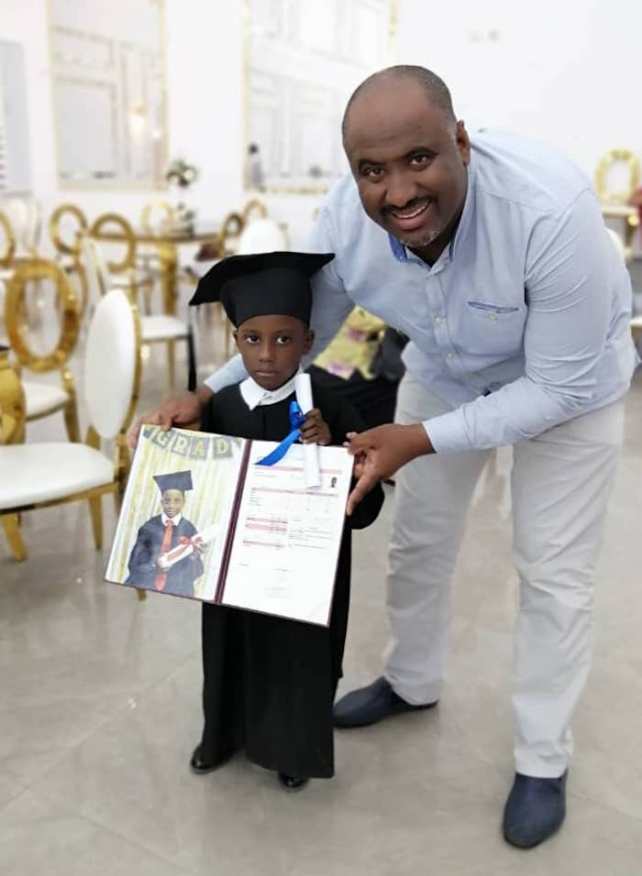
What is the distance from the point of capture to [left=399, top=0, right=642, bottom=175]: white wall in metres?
5.64

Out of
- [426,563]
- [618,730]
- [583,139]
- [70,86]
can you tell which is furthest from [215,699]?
[70,86]

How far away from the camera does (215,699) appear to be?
160 centimetres

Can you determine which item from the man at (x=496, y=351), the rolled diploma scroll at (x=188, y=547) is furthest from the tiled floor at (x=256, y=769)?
the rolled diploma scroll at (x=188, y=547)

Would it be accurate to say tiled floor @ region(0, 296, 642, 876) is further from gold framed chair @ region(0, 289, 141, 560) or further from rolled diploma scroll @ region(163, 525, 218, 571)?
rolled diploma scroll @ region(163, 525, 218, 571)

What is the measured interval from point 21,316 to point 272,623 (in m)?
1.98

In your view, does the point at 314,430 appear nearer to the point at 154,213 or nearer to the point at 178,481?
the point at 178,481

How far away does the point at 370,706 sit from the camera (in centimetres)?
187

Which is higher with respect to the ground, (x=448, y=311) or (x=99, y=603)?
(x=448, y=311)

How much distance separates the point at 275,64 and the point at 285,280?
5948mm

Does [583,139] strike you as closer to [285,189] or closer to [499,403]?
[285,189]

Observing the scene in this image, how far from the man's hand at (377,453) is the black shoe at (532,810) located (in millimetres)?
728

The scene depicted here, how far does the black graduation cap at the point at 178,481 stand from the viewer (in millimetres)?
1378

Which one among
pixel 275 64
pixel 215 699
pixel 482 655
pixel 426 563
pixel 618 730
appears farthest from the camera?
pixel 275 64

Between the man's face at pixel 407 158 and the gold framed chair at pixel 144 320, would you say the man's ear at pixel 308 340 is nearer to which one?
the man's face at pixel 407 158
